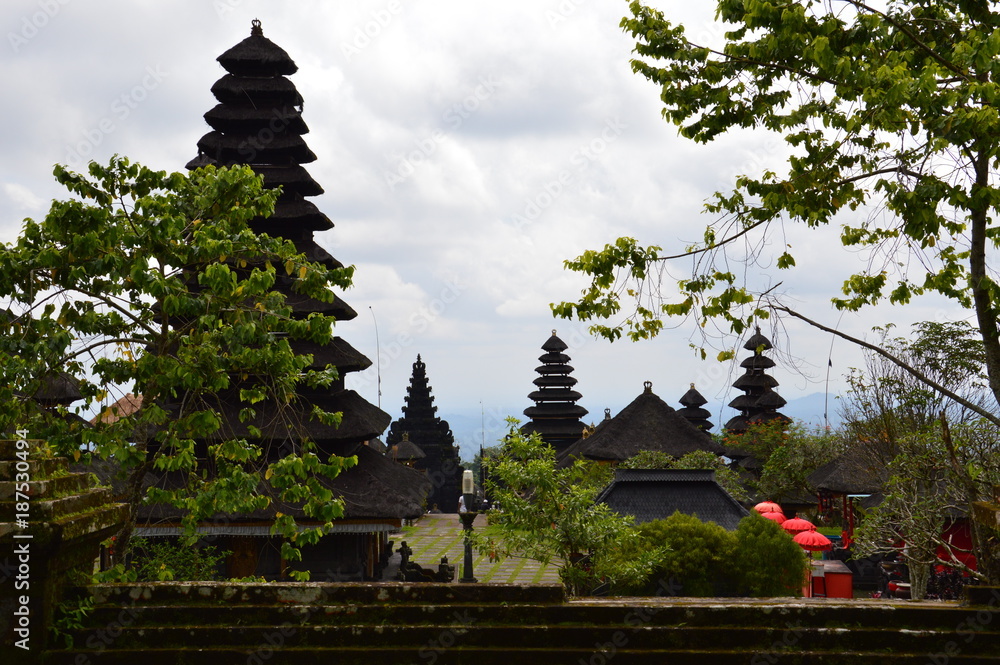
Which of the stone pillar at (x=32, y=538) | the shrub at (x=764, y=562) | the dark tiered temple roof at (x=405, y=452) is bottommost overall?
the shrub at (x=764, y=562)

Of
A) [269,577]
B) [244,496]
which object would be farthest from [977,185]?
[269,577]

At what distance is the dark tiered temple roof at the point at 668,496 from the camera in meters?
22.1

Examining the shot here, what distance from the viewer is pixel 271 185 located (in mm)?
24172

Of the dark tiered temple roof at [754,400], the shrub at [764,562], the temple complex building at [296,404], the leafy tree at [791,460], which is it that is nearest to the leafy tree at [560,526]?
the shrub at [764,562]

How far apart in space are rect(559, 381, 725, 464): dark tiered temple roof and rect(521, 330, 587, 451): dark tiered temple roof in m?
14.3

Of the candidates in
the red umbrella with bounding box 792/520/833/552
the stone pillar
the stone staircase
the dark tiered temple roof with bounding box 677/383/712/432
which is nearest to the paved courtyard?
the red umbrella with bounding box 792/520/833/552

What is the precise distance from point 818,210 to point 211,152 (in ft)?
67.7

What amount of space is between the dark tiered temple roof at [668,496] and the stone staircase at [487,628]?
1715 centimetres

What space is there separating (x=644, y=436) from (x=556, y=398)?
1734 centimetres

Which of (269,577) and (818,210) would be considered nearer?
(818,210)

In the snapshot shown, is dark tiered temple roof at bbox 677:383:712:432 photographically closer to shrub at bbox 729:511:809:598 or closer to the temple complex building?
the temple complex building

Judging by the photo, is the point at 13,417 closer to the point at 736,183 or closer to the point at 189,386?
the point at 189,386

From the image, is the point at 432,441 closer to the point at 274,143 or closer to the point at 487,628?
the point at 274,143

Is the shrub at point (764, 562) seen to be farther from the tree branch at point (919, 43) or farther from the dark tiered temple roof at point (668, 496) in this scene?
the tree branch at point (919, 43)
